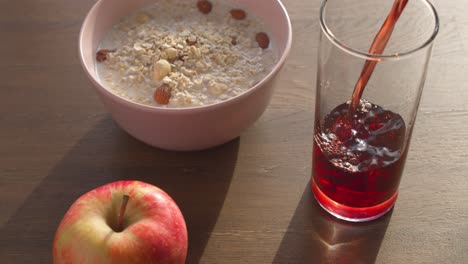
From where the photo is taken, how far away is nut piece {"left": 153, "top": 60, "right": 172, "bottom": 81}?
925mm

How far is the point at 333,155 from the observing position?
826 mm

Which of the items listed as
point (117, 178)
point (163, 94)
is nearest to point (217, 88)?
point (163, 94)

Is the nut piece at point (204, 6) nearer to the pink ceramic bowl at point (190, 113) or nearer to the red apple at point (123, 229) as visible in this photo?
the pink ceramic bowl at point (190, 113)

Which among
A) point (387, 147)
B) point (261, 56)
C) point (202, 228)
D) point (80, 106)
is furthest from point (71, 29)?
point (387, 147)

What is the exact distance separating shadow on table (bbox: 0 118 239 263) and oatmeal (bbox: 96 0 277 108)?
0.09 metres

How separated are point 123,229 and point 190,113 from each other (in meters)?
0.17

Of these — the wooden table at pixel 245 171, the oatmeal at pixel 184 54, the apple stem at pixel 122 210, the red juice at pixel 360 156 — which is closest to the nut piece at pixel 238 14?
the oatmeal at pixel 184 54

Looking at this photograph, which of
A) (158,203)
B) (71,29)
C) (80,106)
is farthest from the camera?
(71,29)

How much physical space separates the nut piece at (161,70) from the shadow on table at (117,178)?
112mm

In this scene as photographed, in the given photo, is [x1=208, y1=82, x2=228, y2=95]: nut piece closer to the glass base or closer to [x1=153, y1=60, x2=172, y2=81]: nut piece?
[x1=153, y1=60, x2=172, y2=81]: nut piece

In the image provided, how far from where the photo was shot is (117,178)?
3.06ft

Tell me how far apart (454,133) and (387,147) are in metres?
0.20

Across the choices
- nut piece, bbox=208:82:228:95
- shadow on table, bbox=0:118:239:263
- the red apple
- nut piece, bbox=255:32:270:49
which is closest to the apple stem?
the red apple

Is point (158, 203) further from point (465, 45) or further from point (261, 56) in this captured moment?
point (465, 45)
